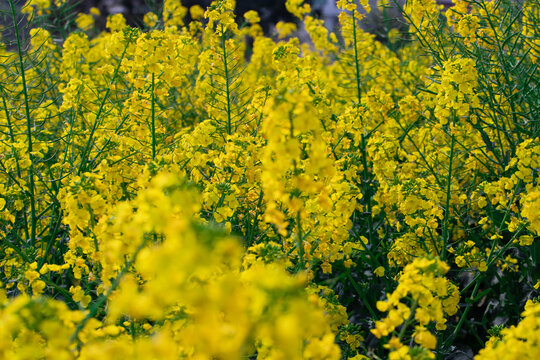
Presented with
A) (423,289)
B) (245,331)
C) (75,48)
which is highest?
(75,48)

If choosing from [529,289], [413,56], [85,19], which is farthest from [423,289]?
[85,19]

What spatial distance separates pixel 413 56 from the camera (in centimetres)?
671

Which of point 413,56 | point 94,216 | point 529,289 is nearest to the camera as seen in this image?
point 94,216

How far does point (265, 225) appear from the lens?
3.14 m

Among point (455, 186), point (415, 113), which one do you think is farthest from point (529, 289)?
point (415, 113)

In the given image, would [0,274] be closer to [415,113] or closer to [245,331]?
[245,331]

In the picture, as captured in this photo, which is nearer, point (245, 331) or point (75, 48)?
point (245, 331)

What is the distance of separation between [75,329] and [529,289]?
9.06 ft

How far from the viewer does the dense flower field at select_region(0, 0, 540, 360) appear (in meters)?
1.18

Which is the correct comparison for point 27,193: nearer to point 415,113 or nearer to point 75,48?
point 75,48

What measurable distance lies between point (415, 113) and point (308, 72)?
3.44 feet

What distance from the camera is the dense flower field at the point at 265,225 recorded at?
1179 mm

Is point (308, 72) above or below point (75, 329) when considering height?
above

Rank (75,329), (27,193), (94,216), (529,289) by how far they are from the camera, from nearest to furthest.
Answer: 1. (75,329)
2. (94,216)
3. (27,193)
4. (529,289)
